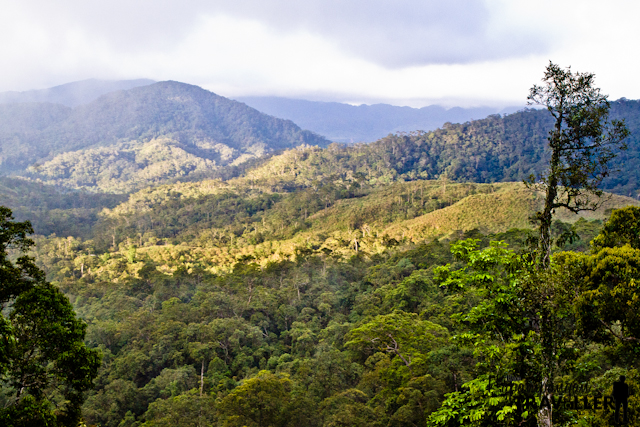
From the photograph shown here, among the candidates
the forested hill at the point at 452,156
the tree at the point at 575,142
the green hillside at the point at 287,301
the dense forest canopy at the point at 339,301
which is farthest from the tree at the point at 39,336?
the forested hill at the point at 452,156

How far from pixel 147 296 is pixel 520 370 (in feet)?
132

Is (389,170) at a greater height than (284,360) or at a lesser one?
greater

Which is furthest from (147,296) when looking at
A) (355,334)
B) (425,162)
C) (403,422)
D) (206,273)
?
(425,162)

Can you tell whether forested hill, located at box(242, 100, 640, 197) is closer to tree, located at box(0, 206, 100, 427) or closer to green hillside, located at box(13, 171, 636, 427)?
green hillside, located at box(13, 171, 636, 427)

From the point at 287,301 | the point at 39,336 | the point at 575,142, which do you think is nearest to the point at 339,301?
the point at 287,301

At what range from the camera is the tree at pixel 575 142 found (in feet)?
21.8

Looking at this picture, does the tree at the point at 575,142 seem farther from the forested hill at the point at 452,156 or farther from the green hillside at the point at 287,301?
the forested hill at the point at 452,156

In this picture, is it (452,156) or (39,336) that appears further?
(452,156)

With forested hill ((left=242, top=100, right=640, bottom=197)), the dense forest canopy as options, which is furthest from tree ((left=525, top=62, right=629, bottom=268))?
forested hill ((left=242, top=100, right=640, bottom=197))

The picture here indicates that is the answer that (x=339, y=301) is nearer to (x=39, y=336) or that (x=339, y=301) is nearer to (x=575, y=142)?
(x=39, y=336)

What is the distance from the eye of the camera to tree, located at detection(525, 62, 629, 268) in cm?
665

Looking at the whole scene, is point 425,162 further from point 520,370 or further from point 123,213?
point 520,370

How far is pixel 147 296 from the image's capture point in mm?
40938

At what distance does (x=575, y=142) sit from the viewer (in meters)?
7.04
